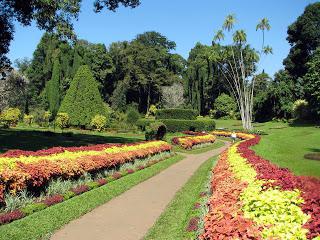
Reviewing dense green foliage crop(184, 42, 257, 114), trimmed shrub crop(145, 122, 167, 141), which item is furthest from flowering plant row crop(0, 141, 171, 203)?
dense green foliage crop(184, 42, 257, 114)

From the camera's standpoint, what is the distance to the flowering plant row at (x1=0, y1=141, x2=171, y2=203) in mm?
10320

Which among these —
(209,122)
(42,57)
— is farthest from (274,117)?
(42,57)

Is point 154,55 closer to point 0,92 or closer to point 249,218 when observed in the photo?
point 0,92

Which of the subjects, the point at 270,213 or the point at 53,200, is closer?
the point at 270,213

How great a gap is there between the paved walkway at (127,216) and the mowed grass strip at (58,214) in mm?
178

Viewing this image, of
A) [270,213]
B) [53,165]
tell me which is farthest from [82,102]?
[270,213]

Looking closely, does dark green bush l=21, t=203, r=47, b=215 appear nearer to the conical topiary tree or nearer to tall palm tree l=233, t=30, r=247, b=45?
the conical topiary tree

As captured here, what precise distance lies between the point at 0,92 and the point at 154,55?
92.9 feet

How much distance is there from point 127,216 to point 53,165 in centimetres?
326

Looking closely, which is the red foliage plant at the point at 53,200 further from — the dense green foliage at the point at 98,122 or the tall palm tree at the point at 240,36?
the tall palm tree at the point at 240,36

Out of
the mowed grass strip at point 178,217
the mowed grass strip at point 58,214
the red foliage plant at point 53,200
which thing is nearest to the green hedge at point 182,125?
the mowed grass strip at point 58,214

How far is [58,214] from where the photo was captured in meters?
9.83

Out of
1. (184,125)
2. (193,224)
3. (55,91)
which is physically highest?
(55,91)

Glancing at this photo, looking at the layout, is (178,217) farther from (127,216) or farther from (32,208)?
(32,208)
